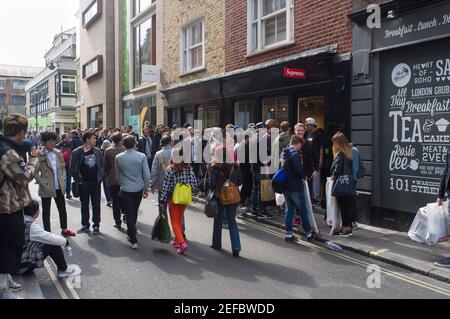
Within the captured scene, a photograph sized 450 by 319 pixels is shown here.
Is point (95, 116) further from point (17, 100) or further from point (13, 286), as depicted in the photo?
point (17, 100)

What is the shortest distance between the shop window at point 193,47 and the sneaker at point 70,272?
10.2m

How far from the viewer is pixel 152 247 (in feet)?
22.2

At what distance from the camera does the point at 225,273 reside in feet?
18.1

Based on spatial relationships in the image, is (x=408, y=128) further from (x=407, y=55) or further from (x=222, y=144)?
(x=222, y=144)

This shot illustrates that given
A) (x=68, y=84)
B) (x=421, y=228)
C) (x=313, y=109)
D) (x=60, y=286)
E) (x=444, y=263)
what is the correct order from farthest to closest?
(x=68, y=84)
(x=313, y=109)
(x=421, y=228)
(x=444, y=263)
(x=60, y=286)

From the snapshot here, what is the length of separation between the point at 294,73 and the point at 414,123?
3.00m

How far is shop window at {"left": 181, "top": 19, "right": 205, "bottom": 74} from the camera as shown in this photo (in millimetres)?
15127

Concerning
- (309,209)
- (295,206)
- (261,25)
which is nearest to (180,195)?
(295,206)

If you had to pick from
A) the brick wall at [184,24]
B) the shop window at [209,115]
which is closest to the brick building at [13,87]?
the brick wall at [184,24]

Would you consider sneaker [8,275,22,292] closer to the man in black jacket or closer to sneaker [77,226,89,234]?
sneaker [77,226,89,234]

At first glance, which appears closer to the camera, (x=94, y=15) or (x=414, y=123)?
(x=414, y=123)

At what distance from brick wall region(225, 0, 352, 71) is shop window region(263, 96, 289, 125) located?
43.2 inches

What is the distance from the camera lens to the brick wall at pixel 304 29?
9.05 metres
